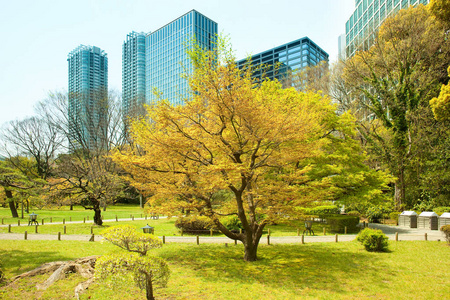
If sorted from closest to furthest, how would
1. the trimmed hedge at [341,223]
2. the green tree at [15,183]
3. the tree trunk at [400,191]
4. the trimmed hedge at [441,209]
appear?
the green tree at [15,183]
the trimmed hedge at [341,223]
the trimmed hedge at [441,209]
the tree trunk at [400,191]

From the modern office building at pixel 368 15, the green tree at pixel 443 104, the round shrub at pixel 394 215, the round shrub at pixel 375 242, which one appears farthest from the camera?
the modern office building at pixel 368 15

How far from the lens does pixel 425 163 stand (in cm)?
2344

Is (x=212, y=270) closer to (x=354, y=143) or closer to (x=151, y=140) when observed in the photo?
(x=151, y=140)

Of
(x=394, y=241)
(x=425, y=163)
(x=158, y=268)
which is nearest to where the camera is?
(x=158, y=268)

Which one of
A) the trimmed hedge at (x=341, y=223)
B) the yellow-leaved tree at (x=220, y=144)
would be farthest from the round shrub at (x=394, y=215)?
the yellow-leaved tree at (x=220, y=144)

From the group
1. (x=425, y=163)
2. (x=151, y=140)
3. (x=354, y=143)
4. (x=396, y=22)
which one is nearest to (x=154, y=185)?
(x=151, y=140)

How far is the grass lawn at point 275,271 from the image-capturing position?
7.92m

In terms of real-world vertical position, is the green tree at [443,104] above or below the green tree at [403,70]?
below

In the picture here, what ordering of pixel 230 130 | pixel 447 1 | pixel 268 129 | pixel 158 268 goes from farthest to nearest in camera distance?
pixel 447 1
pixel 230 130
pixel 268 129
pixel 158 268

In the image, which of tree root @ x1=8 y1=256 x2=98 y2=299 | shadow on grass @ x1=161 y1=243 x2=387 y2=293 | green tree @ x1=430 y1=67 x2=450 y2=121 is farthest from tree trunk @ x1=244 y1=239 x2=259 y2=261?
green tree @ x1=430 y1=67 x2=450 y2=121

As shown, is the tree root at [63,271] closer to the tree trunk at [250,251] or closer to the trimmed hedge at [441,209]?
the tree trunk at [250,251]

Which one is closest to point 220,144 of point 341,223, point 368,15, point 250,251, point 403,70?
point 250,251

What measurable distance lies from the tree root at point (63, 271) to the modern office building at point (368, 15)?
3021 centimetres

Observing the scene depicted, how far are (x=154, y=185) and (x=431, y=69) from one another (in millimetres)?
26145
